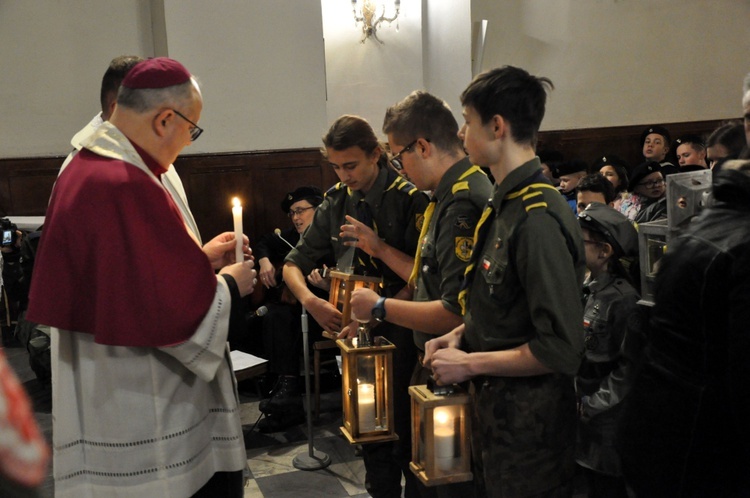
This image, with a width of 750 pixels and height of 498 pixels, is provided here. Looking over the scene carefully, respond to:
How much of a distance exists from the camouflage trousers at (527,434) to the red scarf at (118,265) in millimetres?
796

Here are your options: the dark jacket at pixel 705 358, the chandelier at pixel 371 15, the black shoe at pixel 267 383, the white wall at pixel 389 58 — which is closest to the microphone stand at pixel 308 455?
the black shoe at pixel 267 383

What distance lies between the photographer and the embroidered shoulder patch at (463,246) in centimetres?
207

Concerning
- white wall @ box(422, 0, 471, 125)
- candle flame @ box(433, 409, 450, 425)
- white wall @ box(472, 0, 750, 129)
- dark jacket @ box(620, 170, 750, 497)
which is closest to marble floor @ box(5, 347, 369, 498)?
candle flame @ box(433, 409, 450, 425)

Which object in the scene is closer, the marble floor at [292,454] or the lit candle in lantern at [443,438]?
the lit candle in lantern at [443,438]

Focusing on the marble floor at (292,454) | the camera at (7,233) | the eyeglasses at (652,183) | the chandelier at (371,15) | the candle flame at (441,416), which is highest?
the chandelier at (371,15)

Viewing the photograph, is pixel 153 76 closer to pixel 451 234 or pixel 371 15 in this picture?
pixel 451 234

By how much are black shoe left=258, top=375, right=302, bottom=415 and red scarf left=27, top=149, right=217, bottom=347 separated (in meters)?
2.94

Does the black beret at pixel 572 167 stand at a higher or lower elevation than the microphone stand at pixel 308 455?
higher

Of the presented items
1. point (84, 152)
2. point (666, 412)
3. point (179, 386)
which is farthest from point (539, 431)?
point (84, 152)

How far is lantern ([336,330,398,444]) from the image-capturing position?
228 cm

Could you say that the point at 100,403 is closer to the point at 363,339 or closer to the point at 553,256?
the point at 363,339

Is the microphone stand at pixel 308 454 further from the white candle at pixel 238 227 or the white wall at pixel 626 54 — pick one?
the white wall at pixel 626 54

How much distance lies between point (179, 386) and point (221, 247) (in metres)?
0.49

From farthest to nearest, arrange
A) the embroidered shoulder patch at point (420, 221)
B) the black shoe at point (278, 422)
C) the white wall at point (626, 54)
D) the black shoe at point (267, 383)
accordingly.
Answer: the white wall at point (626, 54) < the black shoe at point (267, 383) < the black shoe at point (278, 422) < the embroidered shoulder patch at point (420, 221)
